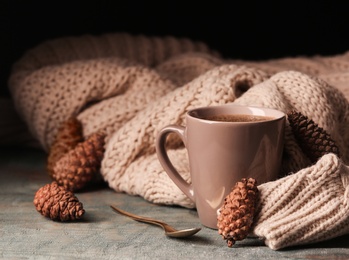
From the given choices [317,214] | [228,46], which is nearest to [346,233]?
[317,214]

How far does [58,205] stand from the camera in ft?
2.79

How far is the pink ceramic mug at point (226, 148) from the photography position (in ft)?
2.54

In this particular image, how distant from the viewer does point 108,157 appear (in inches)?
39.2

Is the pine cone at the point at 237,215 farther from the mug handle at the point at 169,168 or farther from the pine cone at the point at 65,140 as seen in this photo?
the pine cone at the point at 65,140

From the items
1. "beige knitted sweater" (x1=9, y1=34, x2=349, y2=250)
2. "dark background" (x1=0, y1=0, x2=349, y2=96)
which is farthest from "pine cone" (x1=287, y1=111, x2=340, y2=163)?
"dark background" (x1=0, y1=0, x2=349, y2=96)

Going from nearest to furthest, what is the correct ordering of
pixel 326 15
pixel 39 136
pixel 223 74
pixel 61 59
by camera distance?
Answer: pixel 223 74 < pixel 39 136 < pixel 61 59 < pixel 326 15

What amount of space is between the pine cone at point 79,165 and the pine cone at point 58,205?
0.11 metres

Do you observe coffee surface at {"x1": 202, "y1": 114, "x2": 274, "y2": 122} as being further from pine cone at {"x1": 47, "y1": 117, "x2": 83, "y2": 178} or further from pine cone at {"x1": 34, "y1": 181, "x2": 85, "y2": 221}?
pine cone at {"x1": 47, "y1": 117, "x2": 83, "y2": 178}

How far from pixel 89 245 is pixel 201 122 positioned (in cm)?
19

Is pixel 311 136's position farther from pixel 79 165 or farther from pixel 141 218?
pixel 79 165

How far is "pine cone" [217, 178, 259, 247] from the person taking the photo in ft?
2.43

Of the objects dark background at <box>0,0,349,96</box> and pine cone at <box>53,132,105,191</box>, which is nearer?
pine cone at <box>53,132,105,191</box>

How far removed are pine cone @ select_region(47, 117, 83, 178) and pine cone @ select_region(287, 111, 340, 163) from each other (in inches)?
15.2

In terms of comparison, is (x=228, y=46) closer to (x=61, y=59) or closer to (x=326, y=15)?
(x=326, y=15)
